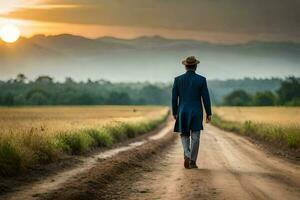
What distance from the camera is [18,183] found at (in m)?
11.5

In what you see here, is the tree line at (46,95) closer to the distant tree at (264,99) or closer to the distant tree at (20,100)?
the distant tree at (20,100)

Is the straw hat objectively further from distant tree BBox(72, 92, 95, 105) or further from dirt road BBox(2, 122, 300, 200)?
distant tree BBox(72, 92, 95, 105)

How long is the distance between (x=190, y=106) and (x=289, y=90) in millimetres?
135195

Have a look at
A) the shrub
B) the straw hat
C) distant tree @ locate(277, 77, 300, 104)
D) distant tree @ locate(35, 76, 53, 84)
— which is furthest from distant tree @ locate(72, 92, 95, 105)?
the shrub

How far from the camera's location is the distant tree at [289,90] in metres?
145

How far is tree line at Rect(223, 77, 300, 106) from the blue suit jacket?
391 ft

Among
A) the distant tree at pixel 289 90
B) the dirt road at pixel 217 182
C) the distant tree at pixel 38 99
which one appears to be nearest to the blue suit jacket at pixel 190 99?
the dirt road at pixel 217 182

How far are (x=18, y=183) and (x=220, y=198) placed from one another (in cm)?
407

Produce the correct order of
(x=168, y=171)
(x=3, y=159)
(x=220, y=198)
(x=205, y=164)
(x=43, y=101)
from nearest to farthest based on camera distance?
(x=220, y=198) → (x=3, y=159) → (x=168, y=171) → (x=205, y=164) → (x=43, y=101)

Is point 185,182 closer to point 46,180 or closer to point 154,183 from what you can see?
point 154,183

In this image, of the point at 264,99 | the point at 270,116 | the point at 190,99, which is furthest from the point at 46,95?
the point at 190,99

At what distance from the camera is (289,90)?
14600cm

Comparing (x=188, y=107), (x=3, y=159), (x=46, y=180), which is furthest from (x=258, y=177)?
(x=3, y=159)

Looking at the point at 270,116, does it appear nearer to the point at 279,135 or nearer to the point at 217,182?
the point at 279,135
